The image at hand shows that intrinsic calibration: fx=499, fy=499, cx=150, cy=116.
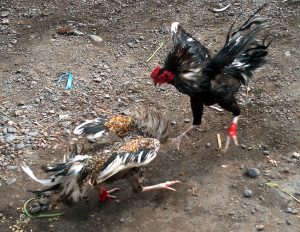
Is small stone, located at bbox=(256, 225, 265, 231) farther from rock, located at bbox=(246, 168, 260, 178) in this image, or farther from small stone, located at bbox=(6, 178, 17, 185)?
small stone, located at bbox=(6, 178, 17, 185)

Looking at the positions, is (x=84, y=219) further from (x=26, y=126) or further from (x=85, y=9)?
(x=85, y=9)

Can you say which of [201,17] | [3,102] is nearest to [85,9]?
[201,17]

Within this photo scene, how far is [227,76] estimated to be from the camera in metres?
4.48

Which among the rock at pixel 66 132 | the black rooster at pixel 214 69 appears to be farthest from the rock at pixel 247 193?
the rock at pixel 66 132

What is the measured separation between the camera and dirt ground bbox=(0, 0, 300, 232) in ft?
13.8

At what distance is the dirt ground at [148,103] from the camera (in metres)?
4.21

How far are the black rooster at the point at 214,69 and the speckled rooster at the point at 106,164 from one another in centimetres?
41

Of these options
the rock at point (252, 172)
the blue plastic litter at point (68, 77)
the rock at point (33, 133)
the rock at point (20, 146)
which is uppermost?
the rock at point (252, 172)

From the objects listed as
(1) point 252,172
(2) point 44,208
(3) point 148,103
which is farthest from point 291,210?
(2) point 44,208

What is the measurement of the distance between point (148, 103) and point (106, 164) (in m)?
1.63

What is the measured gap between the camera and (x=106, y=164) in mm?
3846

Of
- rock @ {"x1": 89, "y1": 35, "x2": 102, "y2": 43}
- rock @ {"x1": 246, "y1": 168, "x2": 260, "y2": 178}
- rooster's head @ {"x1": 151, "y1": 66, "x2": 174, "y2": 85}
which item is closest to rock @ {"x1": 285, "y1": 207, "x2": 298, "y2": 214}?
rock @ {"x1": 246, "y1": 168, "x2": 260, "y2": 178}

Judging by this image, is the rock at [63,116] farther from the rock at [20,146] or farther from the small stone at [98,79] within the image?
the small stone at [98,79]

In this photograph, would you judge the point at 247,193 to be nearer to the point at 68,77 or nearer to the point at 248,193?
the point at 248,193
